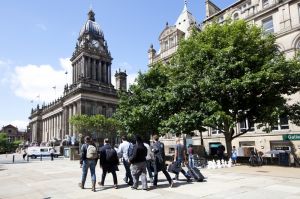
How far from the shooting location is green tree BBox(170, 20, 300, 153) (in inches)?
766

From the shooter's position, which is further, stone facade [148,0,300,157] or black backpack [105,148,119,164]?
stone facade [148,0,300,157]

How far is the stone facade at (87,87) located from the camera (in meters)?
69.8

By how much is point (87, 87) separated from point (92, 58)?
1287 centimetres

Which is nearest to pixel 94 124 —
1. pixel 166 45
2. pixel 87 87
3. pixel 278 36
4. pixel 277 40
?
pixel 87 87

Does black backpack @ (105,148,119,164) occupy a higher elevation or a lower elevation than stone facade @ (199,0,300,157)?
lower

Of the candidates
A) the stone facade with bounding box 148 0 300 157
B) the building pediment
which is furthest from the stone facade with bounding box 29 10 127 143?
the stone facade with bounding box 148 0 300 157

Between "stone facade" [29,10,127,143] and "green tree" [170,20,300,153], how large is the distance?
159 ft

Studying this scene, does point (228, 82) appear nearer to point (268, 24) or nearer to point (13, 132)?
point (268, 24)

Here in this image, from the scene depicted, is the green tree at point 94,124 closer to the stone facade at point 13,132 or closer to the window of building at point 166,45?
the window of building at point 166,45

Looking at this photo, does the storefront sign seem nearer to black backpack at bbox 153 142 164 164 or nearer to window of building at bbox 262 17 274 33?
window of building at bbox 262 17 274 33

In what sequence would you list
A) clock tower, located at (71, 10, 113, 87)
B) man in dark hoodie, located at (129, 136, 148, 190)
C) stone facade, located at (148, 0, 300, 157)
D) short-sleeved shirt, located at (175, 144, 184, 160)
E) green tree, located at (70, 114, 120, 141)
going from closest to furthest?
man in dark hoodie, located at (129, 136, 148, 190)
short-sleeved shirt, located at (175, 144, 184, 160)
stone facade, located at (148, 0, 300, 157)
green tree, located at (70, 114, 120, 141)
clock tower, located at (71, 10, 113, 87)

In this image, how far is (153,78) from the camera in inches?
1196

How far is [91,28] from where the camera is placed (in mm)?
85750

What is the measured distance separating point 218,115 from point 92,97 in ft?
181
